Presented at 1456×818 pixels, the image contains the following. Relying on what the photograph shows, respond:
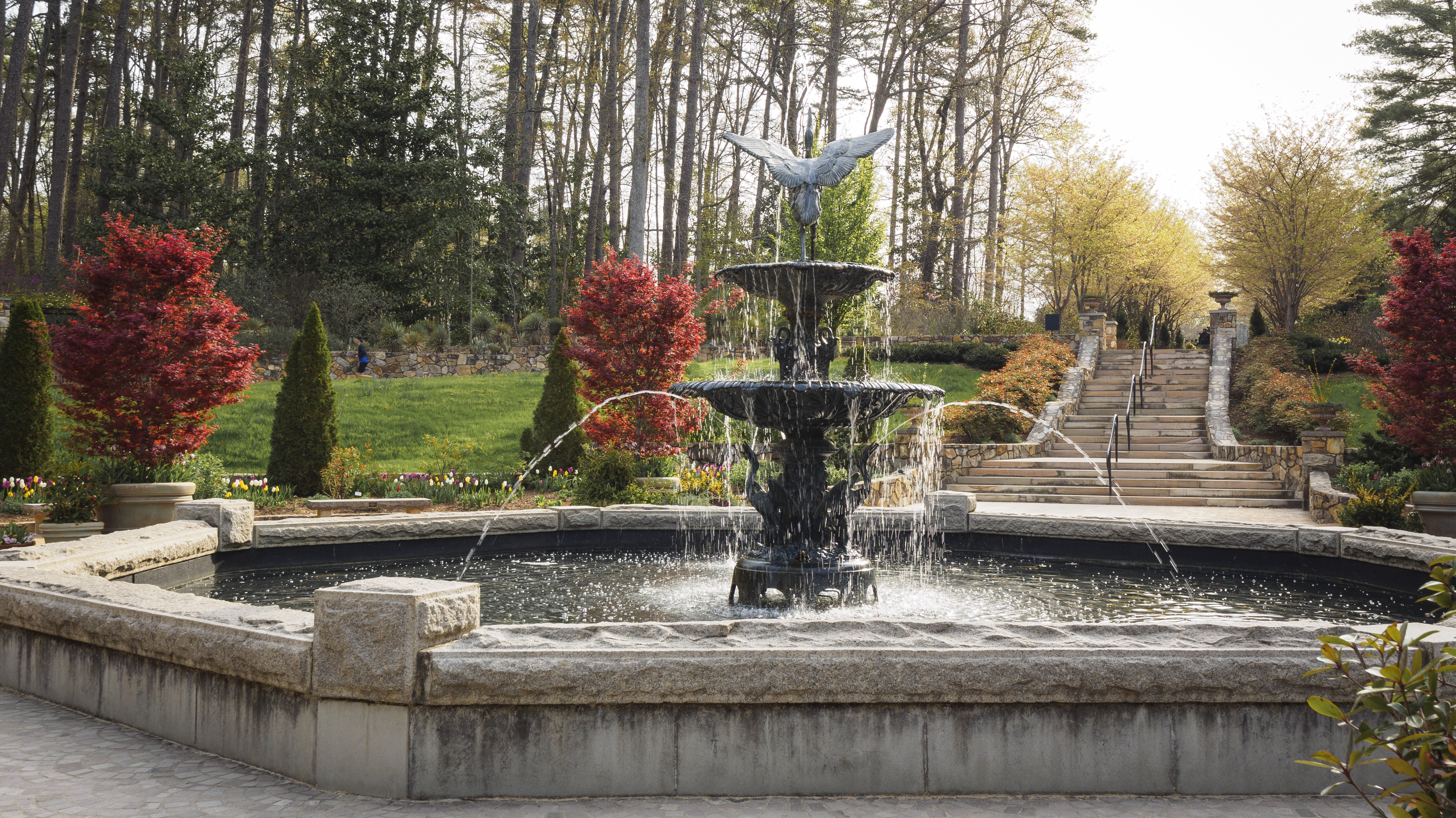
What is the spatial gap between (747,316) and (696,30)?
324 inches

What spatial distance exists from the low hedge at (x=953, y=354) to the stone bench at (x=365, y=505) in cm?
1631

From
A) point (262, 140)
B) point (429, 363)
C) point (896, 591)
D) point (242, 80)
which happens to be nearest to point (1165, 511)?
point (896, 591)

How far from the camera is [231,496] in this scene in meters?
11.7

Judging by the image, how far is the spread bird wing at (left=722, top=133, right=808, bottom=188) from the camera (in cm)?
695

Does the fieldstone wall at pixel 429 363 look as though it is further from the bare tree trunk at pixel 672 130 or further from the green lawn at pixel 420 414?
the bare tree trunk at pixel 672 130

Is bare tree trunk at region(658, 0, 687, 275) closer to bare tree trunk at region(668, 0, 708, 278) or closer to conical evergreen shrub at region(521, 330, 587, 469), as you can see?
bare tree trunk at region(668, 0, 708, 278)

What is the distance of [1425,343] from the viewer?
12.3 metres

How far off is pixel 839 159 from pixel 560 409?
9.12m

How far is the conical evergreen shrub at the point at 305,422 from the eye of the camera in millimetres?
13102

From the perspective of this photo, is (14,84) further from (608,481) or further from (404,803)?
(404,803)

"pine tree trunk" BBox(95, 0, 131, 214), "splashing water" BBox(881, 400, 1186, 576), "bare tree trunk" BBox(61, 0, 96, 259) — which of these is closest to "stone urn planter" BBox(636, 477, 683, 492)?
"splashing water" BBox(881, 400, 1186, 576)

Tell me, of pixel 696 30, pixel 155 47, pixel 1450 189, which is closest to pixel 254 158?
pixel 155 47

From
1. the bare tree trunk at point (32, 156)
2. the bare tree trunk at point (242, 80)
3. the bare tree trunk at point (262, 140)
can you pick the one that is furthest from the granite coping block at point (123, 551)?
the bare tree trunk at point (32, 156)

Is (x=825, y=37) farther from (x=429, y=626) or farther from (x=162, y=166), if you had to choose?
(x=429, y=626)
